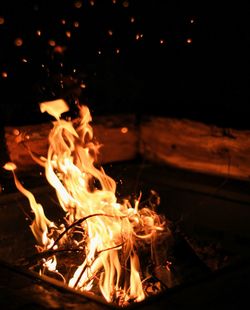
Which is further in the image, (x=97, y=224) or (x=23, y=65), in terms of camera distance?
(x=23, y=65)

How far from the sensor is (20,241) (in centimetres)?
418

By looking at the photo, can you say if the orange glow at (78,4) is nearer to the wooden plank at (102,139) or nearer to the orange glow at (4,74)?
the orange glow at (4,74)

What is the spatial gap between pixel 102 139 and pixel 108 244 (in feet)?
7.19

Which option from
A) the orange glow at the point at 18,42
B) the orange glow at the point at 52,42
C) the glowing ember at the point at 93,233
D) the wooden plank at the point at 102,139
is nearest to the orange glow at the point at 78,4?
the orange glow at the point at 52,42

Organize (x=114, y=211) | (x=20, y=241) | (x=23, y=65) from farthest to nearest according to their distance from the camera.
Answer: (x=23, y=65)
(x=20, y=241)
(x=114, y=211)

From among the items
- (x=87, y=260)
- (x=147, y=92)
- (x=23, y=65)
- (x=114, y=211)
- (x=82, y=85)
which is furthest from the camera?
(x=147, y=92)

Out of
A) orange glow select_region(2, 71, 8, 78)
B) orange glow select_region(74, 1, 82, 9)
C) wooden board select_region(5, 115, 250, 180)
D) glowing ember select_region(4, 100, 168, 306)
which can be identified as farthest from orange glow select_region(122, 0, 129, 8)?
glowing ember select_region(4, 100, 168, 306)

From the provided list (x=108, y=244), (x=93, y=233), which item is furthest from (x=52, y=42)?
(x=108, y=244)

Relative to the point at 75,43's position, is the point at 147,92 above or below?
below

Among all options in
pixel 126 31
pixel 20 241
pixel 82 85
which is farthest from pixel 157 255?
pixel 126 31

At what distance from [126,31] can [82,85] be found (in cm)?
73

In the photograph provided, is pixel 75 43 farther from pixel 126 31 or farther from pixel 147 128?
pixel 147 128

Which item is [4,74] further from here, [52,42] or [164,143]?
[164,143]

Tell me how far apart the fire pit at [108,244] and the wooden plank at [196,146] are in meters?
0.47
